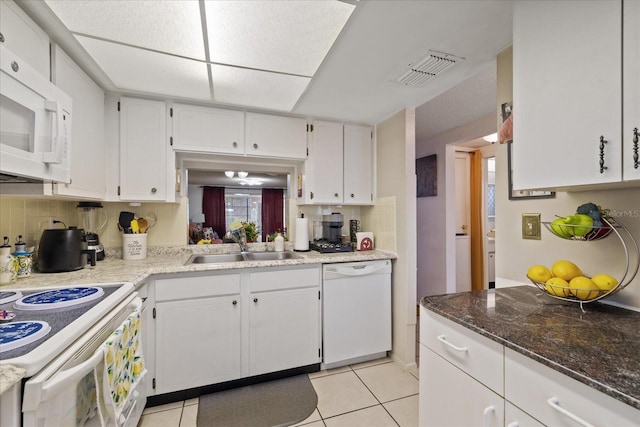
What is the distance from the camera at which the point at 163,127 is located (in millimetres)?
2064

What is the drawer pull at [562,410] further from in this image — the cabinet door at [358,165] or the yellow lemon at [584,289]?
the cabinet door at [358,165]

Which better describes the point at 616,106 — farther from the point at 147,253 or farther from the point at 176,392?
the point at 147,253

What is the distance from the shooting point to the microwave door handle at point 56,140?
3.56 ft

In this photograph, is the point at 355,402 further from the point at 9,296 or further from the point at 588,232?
the point at 9,296

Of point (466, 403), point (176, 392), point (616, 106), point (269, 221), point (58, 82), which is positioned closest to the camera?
point (616, 106)

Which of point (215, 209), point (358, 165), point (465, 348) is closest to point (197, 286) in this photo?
point (215, 209)

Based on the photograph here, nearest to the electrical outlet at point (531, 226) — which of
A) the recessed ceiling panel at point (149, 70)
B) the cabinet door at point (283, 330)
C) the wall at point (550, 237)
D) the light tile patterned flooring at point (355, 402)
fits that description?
the wall at point (550, 237)

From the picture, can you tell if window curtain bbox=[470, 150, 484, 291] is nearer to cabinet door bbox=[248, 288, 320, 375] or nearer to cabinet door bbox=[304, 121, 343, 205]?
cabinet door bbox=[304, 121, 343, 205]

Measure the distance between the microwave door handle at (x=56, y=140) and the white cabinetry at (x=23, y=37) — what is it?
0.94 ft

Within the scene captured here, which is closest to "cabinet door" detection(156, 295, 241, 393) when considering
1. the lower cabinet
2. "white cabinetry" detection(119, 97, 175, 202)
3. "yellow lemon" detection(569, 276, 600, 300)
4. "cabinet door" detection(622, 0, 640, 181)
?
the lower cabinet

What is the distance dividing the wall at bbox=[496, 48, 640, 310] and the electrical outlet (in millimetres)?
20

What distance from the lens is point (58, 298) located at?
1117 mm

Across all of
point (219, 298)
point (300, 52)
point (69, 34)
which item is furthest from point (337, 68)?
point (219, 298)

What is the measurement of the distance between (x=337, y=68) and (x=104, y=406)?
1.90 metres
